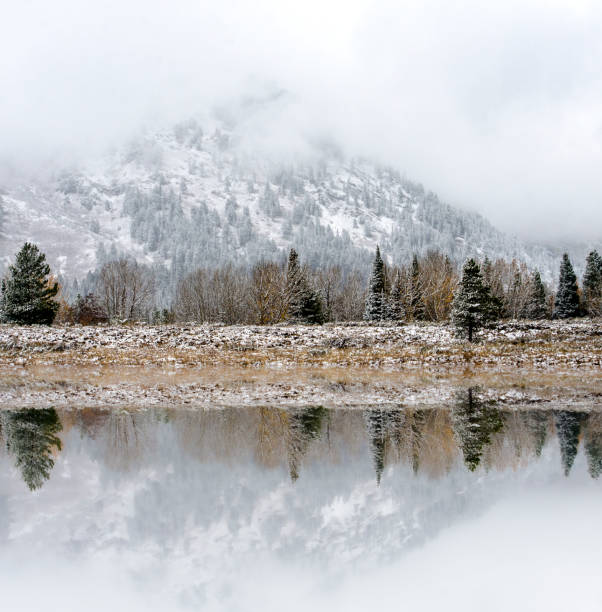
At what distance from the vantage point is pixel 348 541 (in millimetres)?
6750

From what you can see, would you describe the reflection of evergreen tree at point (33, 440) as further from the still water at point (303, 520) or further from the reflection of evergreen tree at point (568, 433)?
the reflection of evergreen tree at point (568, 433)

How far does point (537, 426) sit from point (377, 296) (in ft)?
191

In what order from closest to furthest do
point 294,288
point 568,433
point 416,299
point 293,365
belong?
1. point 568,433
2. point 293,365
3. point 294,288
4. point 416,299

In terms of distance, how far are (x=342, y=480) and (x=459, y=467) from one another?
2406 mm

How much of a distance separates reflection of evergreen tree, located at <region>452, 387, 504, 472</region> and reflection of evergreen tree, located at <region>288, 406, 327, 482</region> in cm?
334

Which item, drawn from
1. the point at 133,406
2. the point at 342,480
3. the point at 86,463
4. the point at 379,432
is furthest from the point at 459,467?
the point at 133,406

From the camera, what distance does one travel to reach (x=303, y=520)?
24.0ft

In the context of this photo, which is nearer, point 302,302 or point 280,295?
point 302,302

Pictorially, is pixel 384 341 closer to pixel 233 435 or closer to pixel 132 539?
pixel 233 435

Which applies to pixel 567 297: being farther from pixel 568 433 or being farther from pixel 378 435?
pixel 378 435

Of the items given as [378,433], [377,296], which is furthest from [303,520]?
[377,296]

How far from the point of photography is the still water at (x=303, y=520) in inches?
221

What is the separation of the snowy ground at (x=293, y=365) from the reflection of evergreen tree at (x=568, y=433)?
2652 mm

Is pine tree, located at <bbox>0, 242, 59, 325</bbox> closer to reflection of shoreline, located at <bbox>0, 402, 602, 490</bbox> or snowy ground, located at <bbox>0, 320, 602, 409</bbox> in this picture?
snowy ground, located at <bbox>0, 320, 602, 409</bbox>
